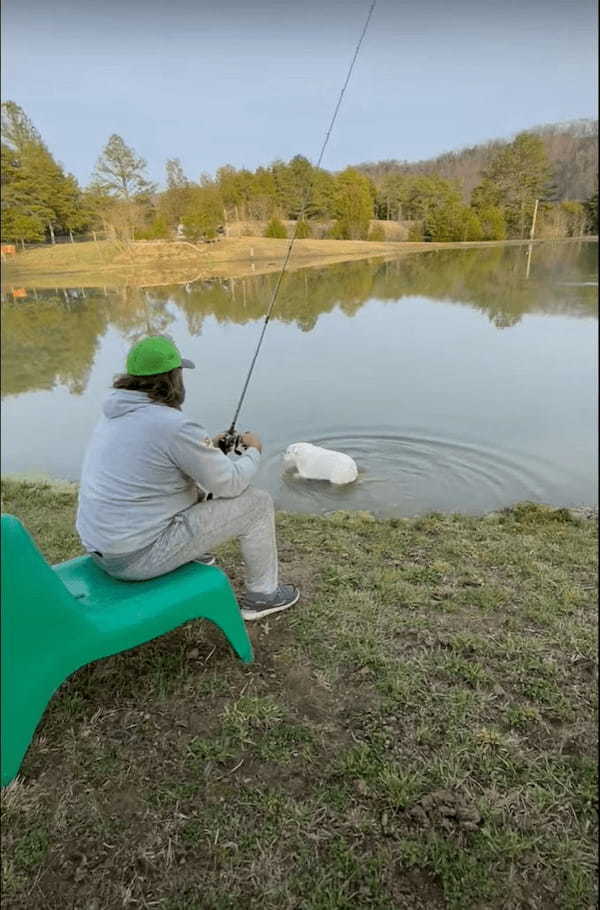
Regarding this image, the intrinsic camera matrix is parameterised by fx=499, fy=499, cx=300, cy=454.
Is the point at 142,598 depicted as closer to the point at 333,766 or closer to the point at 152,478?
the point at 152,478

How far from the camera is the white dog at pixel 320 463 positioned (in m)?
4.77

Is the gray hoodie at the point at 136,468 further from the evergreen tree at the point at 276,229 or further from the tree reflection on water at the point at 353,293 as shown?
the evergreen tree at the point at 276,229

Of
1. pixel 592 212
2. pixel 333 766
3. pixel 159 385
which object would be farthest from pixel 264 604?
pixel 592 212

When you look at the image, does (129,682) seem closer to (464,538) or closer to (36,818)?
(36,818)

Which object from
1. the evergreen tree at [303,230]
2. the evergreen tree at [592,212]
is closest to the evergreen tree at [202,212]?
the evergreen tree at [303,230]

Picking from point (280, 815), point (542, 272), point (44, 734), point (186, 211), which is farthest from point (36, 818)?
point (186, 211)

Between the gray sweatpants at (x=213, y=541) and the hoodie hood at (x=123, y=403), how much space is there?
1.44 ft

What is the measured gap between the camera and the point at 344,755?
1.57 metres

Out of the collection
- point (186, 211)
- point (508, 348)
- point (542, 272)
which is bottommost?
point (508, 348)

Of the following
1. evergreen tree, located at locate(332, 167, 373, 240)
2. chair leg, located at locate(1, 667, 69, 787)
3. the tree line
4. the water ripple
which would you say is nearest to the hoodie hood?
chair leg, located at locate(1, 667, 69, 787)

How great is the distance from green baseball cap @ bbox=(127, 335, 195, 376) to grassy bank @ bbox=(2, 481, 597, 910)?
3.73 feet

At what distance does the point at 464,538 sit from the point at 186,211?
2.94 metres

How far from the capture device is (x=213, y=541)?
196 cm

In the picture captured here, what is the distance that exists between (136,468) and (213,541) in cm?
42
